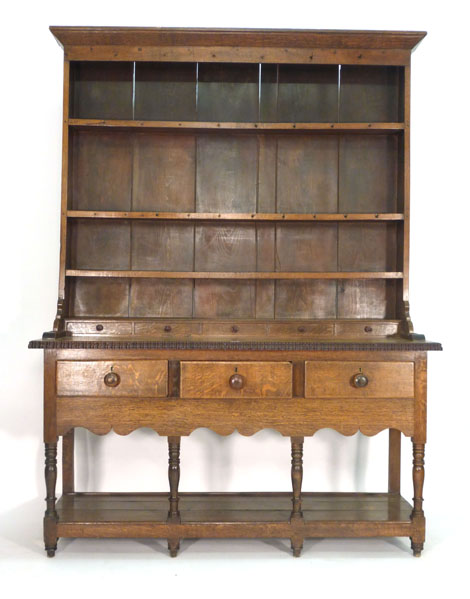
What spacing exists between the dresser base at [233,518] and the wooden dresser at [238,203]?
1cm

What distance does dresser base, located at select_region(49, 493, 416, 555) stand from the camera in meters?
2.79

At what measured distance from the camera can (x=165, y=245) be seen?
3275mm

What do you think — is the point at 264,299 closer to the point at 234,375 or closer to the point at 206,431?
the point at 234,375

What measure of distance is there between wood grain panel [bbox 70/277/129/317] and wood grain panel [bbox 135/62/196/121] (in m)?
0.88

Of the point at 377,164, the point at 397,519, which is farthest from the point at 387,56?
the point at 397,519

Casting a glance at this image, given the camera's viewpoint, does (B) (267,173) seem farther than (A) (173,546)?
Yes

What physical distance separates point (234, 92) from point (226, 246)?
0.79m

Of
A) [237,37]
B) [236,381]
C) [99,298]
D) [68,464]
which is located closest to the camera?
[236,381]

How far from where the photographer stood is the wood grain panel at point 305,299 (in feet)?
10.7

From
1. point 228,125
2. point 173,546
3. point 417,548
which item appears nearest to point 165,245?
point 228,125

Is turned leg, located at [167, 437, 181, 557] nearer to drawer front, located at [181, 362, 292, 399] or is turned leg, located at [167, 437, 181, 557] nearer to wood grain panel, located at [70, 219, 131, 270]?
drawer front, located at [181, 362, 292, 399]

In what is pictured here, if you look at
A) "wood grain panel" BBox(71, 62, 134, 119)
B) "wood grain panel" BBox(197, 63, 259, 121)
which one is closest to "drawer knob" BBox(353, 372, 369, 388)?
"wood grain panel" BBox(197, 63, 259, 121)

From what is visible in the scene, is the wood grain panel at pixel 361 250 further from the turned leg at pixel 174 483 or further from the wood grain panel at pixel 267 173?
the turned leg at pixel 174 483

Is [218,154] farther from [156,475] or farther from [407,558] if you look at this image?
[407,558]
